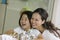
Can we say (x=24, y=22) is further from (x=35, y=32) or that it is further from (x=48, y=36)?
(x=48, y=36)

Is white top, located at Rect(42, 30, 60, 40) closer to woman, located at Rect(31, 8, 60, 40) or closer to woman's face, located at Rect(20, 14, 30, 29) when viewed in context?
woman, located at Rect(31, 8, 60, 40)

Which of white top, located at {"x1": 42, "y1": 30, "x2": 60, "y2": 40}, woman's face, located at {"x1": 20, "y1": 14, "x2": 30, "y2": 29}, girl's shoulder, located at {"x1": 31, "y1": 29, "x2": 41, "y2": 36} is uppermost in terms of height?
woman's face, located at {"x1": 20, "y1": 14, "x2": 30, "y2": 29}

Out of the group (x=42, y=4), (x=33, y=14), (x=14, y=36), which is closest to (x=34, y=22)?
(x=33, y=14)

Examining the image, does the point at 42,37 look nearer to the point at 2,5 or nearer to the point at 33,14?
the point at 33,14

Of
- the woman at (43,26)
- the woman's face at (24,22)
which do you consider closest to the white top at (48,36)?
the woman at (43,26)

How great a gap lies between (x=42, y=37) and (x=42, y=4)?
0.87 meters

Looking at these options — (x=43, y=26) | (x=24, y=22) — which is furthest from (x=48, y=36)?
(x=24, y=22)

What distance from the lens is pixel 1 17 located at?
7.09 feet

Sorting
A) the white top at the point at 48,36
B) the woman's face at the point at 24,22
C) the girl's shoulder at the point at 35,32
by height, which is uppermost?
the woman's face at the point at 24,22

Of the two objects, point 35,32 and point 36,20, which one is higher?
point 36,20

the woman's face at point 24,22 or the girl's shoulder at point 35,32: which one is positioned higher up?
the woman's face at point 24,22

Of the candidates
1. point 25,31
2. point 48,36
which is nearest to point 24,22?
point 25,31

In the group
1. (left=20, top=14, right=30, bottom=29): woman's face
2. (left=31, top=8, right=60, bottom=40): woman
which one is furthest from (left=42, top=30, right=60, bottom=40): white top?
(left=20, top=14, right=30, bottom=29): woman's face

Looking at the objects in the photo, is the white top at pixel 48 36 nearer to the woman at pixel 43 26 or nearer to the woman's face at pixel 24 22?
the woman at pixel 43 26
